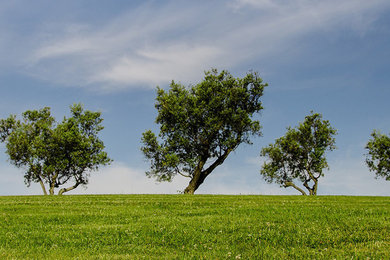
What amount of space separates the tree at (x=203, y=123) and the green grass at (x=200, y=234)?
88.4 feet

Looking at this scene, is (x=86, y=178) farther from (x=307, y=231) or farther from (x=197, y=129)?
(x=307, y=231)

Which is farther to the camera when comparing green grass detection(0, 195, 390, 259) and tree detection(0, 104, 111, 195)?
tree detection(0, 104, 111, 195)

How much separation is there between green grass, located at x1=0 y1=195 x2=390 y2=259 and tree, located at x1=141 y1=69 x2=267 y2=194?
88.4ft

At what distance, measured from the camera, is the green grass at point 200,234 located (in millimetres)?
10922

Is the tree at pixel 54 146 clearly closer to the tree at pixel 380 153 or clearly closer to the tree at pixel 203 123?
the tree at pixel 203 123

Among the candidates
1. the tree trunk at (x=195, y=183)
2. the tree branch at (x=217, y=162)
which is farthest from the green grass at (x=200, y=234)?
the tree branch at (x=217, y=162)

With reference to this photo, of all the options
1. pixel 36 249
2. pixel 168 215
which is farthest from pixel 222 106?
pixel 36 249

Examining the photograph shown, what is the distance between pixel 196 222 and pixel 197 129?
31.7m

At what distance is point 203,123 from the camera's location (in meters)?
46.2

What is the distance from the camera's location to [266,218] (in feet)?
51.6

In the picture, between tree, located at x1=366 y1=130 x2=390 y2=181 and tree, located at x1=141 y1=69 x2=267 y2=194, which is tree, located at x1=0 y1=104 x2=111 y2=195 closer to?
tree, located at x1=141 y1=69 x2=267 y2=194

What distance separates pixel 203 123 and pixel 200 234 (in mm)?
33534

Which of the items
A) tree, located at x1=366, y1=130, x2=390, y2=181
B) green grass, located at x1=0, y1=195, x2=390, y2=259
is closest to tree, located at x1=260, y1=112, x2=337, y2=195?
tree, located at x1=366, y1=130, x2=390, y2=181

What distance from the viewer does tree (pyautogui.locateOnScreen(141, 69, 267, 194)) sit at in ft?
149
